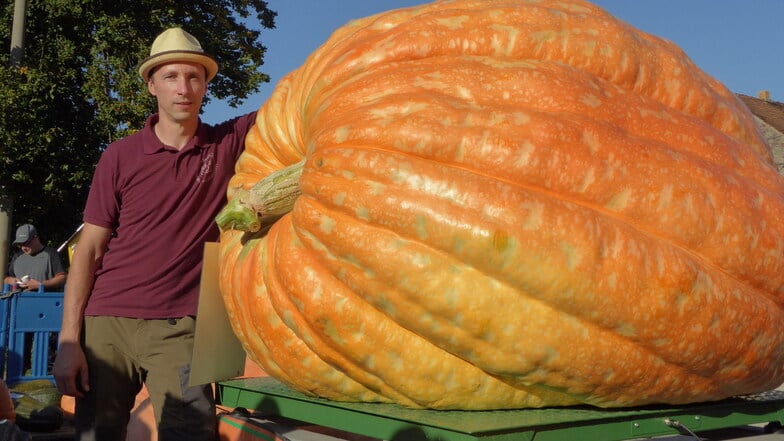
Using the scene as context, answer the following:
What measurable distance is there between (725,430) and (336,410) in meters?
1.42

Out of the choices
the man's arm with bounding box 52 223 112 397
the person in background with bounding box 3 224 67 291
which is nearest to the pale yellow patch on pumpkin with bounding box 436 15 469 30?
the man's arm with bounding box 52 223 112 397

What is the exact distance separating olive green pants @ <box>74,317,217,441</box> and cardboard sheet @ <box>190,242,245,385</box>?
0.29 m

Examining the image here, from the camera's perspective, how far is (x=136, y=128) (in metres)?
15.0

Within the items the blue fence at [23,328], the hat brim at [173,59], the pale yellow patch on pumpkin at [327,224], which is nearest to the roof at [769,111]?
the blue fence at [23,328]

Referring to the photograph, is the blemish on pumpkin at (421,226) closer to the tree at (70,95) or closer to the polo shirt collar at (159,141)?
the polo shirt collar at (159,141)

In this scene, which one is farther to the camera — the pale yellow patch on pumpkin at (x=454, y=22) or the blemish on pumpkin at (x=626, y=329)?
the pale yellow patch on pumpkin at (x=454, y=22)

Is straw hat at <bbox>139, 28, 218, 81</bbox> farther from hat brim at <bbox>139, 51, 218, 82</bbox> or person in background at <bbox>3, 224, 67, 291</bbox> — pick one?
person in background at <bbox>3, 224, 67, 291</bbox>

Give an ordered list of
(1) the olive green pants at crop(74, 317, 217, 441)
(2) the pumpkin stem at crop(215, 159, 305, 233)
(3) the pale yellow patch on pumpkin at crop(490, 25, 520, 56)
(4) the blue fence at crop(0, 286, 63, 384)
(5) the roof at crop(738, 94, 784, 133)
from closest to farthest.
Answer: (3) the pale yellow patch on pumpkin at crop(490, 25, 520, 56), (2) the pumpkin stem at crop(215, 159, 305, 233), (1) the olive green pants at crop(74, 317, 217, 441), (4) the blue fence at crop(0, 286, 63, 384), (5) the roof at crop(738, 94, 784, 133)

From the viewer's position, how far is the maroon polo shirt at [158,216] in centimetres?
301

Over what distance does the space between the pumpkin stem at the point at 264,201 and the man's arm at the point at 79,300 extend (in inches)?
35.6

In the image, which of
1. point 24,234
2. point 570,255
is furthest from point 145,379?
point 24,234

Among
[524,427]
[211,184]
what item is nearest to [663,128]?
[524,427]

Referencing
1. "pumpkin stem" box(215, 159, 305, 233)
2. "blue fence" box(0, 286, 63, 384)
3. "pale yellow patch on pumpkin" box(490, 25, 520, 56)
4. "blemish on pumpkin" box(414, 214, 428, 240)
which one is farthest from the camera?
"blue fence" box(0, 286, 63, 384)

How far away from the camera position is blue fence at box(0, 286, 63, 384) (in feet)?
24.4
